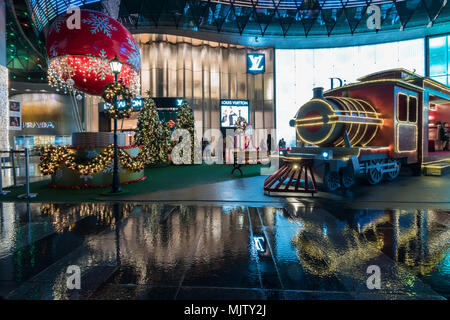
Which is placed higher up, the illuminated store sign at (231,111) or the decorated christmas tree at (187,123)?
the illuminated store sign at (231,111)

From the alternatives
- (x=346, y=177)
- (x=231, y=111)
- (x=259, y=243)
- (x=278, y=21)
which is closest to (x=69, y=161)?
(x=259, y=243)

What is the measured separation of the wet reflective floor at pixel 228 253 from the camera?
288 centimetres

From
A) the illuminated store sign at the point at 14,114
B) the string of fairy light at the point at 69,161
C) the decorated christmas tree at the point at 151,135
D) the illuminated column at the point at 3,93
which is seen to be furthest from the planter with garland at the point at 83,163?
the decorated christmas tree at the point at 151,135

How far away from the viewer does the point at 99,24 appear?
20.8 feet

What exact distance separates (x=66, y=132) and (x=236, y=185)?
103 ft

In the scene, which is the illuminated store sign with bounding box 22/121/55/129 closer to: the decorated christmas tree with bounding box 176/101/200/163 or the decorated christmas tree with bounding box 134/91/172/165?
the decorated christmas tree with bounding box 134/91/172/165

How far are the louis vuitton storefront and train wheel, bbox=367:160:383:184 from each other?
1852 cm

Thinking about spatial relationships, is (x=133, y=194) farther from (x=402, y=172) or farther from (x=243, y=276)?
(x=402, y=172)

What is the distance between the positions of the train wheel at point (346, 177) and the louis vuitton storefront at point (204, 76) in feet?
62.8

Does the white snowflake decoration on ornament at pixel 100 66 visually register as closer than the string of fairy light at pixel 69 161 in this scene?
Yes

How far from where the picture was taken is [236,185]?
33.7ft

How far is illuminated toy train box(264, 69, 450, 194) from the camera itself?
330 inches

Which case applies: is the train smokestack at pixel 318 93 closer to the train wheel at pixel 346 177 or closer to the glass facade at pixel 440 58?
the train wheel at pixel 346 177
